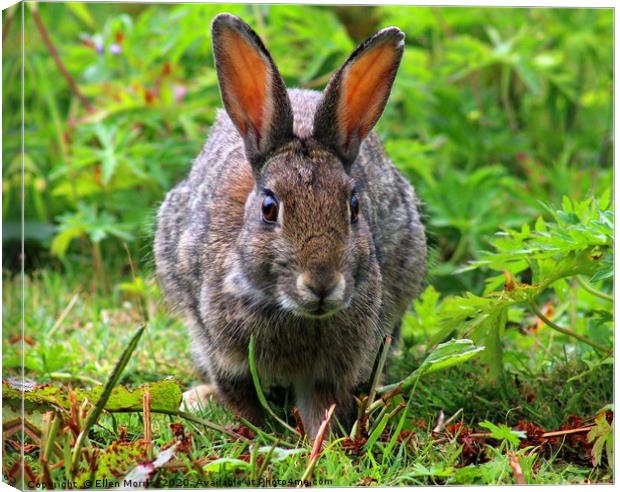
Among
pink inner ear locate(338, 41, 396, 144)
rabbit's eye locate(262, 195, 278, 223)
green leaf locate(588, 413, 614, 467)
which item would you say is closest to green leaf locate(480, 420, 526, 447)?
green leaf locate(588, 413, 614, 467)

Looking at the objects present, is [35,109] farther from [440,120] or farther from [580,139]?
[580,139]

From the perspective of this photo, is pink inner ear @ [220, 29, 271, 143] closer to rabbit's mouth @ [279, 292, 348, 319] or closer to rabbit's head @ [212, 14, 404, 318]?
A: rabbit's head @ [212, 14, 404, 318]

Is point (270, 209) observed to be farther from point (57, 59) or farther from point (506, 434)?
point (57, 59)

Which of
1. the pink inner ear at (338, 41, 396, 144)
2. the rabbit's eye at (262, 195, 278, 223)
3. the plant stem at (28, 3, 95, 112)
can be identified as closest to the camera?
the rabbit's eye at (262, 195, 278, 223)

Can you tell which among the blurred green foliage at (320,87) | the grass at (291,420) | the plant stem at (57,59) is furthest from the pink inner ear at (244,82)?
the plant stem at (57,59)

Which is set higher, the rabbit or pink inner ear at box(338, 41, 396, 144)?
pink inner ear at box(338, 41, 396, 144)

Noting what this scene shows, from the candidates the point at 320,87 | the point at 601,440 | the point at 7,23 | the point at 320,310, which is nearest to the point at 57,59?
the point at 320,87

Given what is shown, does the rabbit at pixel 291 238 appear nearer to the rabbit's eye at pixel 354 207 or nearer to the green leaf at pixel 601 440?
the rabbit's eye at pixel 354 207
